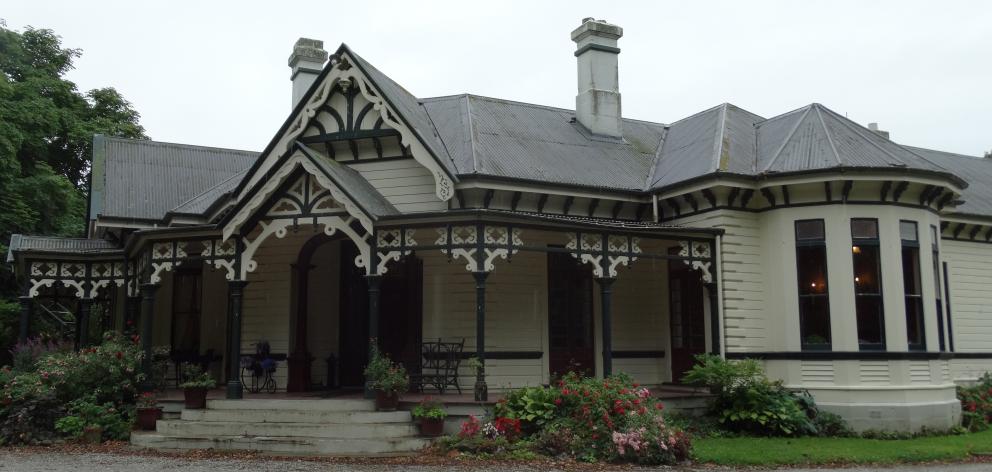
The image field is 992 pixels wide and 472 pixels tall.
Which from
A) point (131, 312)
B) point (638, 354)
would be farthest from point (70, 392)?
point (638, 354)

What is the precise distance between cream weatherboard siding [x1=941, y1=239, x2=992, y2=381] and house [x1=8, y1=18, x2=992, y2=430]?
69mm

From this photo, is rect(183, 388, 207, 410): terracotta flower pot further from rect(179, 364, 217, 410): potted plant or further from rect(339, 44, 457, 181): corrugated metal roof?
rect(339, 44, 457, 181): corrugated metal roof

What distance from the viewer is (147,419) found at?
13305 mm

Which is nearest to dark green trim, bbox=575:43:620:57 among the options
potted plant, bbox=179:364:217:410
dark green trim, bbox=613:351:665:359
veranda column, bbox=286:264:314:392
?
dark green trim, bbox=613:351:665:359

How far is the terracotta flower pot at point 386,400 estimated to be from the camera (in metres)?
12.5

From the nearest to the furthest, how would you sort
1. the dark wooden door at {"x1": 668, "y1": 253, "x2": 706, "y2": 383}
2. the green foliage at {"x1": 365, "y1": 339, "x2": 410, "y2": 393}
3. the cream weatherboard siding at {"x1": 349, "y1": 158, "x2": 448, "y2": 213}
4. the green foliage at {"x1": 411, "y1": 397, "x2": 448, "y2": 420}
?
1. the green foliage at {"x1": 411, "y1": 397, "x2": 448, "y2": 420}
2. the green foliage at {"x1": 365, "y1": 339, "x2": 410, "y2": 393}
3. the cream weatherboard siding at {"x1": 349, "y1": 158, "x2": 448, "y2": 213}
4. the dark wooden door at {"x1": 668, "y1": 253, "x2": 706, "y2": 383}

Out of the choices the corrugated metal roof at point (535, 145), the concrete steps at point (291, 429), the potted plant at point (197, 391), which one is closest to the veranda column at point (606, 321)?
the corrugated metal roof at point (535, 145)

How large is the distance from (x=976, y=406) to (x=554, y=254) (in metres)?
8.44

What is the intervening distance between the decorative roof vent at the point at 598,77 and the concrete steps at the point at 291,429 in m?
9.17

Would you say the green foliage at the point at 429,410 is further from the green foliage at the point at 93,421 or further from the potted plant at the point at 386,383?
the green foliage at the point at 93,421

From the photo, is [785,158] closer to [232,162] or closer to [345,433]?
[345,433]

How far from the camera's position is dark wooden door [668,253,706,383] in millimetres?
16516

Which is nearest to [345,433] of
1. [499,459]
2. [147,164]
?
[499,459]

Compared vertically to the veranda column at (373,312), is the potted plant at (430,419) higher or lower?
lower
